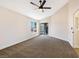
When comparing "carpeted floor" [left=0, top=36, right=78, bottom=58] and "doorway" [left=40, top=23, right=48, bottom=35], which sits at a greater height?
"doorway" [left=40, top=23, right=48, bottom=35]

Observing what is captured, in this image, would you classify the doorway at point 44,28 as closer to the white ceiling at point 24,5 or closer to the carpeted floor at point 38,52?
the white ceiling at point 24,5

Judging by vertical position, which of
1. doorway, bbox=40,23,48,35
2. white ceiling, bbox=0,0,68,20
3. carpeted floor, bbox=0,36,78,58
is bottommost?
carpeted floor, bbox=0,36,78,58

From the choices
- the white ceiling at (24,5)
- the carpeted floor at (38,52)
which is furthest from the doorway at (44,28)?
the carpeted floor at (38,52)

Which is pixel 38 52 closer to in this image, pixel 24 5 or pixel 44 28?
A: pixel 24 5

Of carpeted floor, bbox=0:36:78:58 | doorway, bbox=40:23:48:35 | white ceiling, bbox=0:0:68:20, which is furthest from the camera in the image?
doorway, bbox=40:23:48:35

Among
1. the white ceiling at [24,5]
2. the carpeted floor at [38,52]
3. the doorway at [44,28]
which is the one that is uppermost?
the white ceiling at [24,5]

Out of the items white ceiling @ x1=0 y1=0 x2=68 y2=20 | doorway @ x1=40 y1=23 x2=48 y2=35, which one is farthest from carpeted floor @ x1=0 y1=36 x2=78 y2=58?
doorway @ x1=40 y1=23 x2=48 y2=35

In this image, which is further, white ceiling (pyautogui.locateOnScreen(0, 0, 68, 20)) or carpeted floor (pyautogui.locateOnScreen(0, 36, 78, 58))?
white ceiling (pyautogui.locateOnScreen(0, 0, 68, 20))

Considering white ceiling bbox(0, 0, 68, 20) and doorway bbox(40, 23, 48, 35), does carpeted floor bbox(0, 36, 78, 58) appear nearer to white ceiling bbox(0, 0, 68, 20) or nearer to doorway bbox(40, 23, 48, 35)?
white ceiling bbox(0, 0, 68, 20)

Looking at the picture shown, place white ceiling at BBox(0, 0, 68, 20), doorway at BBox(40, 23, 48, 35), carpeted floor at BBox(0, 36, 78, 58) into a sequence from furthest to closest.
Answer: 1. doorway at BBox(40, 23, 48, 35)
2. white ceiling at BBox(0, 0, 68, 20)
3. carpeted floor at BBox(0, 36, 78, 58)

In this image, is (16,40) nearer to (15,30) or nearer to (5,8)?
(15,30)

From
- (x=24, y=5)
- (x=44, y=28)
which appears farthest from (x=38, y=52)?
(x=44, y=28)

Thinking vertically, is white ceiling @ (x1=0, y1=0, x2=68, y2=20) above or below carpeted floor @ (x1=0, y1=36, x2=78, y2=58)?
above

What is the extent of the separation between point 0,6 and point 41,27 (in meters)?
14.3
